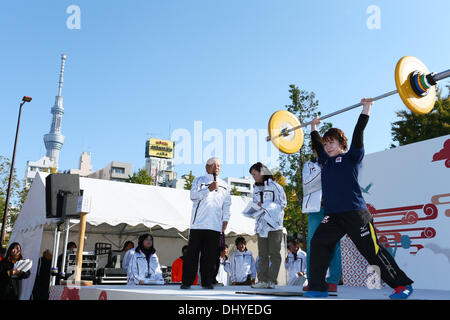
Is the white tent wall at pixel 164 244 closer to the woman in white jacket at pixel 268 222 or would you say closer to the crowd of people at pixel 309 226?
the crowd of people at pixel 309 226

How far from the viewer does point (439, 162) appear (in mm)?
5625

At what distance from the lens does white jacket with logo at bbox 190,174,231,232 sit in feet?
13.7

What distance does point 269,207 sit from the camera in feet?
15.3

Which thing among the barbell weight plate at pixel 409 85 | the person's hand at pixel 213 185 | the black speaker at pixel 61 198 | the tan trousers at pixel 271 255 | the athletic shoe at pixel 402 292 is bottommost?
the athletic shoe at pixel 402 292

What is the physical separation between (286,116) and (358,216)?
2752mm

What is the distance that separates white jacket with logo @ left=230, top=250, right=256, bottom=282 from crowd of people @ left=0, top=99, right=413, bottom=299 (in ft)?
9.57

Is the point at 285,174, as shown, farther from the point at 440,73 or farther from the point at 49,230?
the point at 440,73

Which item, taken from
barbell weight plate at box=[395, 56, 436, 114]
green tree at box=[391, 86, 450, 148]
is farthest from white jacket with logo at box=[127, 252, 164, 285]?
green tree at box=[391, 86, 450, 148]

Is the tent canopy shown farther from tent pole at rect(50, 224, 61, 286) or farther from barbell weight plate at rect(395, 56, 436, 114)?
barbell weight plate at rect(395, 56, 436, 114)

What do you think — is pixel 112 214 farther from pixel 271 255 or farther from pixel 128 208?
pixel 271 255

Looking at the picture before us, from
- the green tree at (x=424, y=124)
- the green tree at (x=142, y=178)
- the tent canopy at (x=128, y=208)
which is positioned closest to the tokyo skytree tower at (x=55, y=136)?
the green tree at (x=142, y=178)

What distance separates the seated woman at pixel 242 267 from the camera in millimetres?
8734

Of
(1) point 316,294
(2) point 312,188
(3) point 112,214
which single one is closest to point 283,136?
(2) point 312,188

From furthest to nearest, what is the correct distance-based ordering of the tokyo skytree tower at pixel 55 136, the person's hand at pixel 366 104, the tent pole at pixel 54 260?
the tokyo skytree tower at pixel 55 136
the tent pole at pixel 54 260
the person's hand at pixel 366 104
